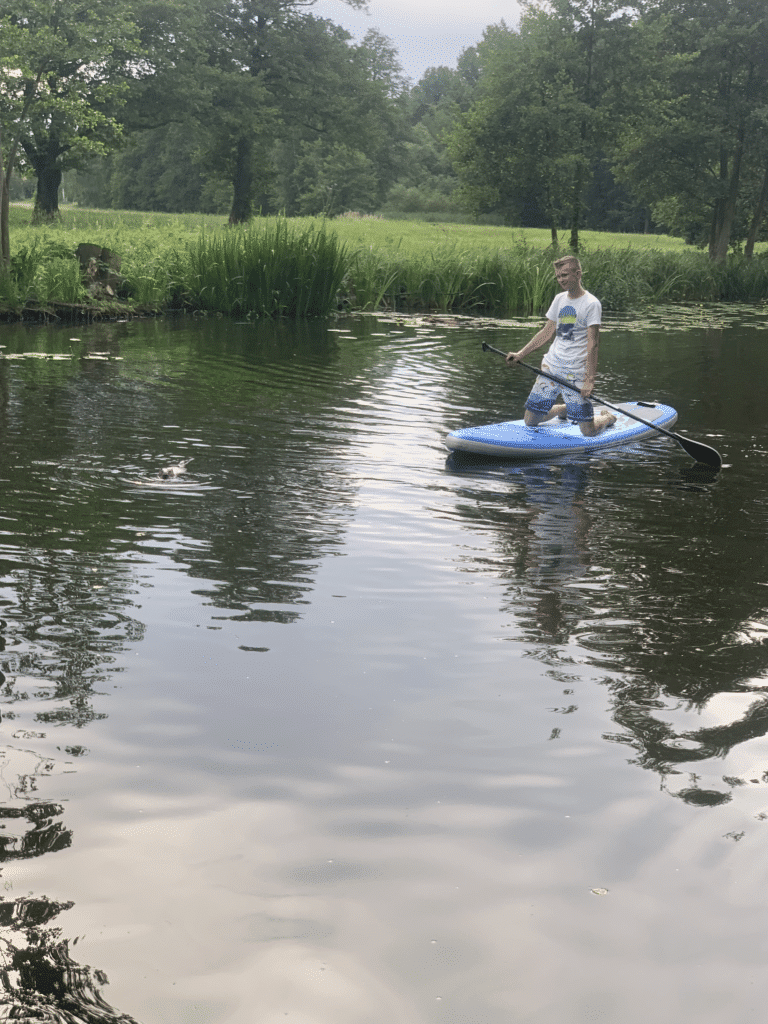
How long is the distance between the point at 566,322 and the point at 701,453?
64.1 inches

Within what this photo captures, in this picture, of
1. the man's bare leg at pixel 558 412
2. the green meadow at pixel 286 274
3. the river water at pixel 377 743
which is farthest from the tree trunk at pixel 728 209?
the river water at pixel 377 743

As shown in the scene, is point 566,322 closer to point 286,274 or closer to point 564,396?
point 564,396

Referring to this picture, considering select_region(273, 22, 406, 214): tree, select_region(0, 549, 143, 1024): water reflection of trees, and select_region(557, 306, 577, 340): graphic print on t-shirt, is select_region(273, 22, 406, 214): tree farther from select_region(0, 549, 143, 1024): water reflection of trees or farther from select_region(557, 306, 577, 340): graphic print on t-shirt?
select_region(0, 549, 143, 1024): water reflection of trees

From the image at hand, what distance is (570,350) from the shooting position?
922 cm

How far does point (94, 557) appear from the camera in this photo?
19.1ft

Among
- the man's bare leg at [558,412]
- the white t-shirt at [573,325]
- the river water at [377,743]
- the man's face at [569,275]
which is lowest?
the river water at [377,743]

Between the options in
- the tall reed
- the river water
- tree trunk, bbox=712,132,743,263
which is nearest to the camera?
the river water

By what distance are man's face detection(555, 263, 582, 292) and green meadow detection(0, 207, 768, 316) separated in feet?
31.0

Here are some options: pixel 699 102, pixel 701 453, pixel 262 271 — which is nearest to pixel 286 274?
pixel 262 271

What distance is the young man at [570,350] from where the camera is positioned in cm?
902

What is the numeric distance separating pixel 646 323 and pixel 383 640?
62.9 ft

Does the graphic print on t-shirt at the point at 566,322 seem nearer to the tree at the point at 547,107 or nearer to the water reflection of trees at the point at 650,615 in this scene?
the water reflection of trees at the point at 650,615

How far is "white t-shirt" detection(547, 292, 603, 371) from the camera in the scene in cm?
905

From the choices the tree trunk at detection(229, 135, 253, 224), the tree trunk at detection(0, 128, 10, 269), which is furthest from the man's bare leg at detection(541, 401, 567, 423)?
the tree trunk at detection(229, 135, 253, 224)
